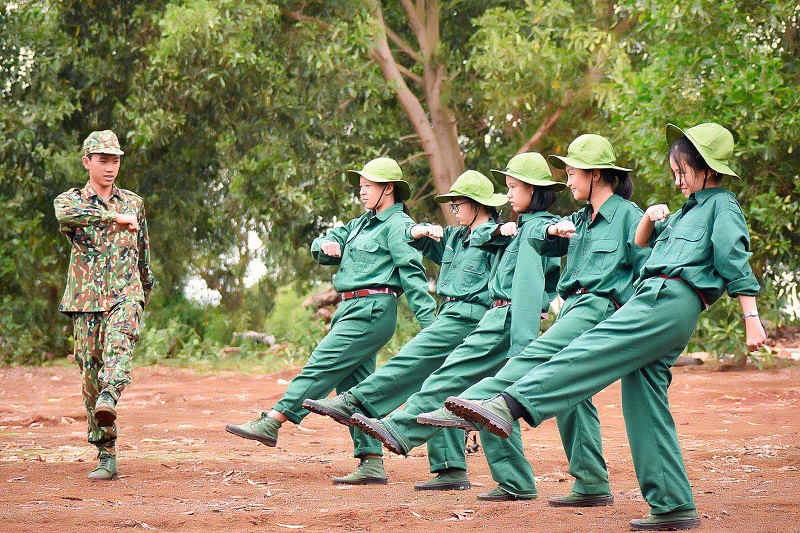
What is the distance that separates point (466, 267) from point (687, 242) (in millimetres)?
1820

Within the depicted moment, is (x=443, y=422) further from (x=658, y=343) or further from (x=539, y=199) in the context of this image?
(x=539, y=199)

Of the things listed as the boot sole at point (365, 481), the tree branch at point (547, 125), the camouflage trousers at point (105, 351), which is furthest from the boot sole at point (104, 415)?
the tree branch at point (547, 125)

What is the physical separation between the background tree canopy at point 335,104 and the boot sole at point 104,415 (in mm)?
8266

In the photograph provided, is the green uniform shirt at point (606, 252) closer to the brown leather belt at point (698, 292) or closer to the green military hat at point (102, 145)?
the brown leather belt at point (698, 292)

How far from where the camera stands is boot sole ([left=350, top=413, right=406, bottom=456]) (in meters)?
5.98

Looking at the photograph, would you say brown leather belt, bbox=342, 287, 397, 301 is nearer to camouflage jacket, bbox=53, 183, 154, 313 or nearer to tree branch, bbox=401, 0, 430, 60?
camouflage jacket, bbox=53, 183, 154, 313

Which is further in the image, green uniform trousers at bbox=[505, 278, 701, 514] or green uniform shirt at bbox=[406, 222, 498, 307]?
green uniform shirt at bbox=[406, 222, 498, 307]

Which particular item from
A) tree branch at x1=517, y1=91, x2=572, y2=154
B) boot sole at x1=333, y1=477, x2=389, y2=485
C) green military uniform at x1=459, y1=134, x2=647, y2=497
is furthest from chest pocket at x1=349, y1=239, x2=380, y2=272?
tree branch at x1=517, y1=91, x2=572, y2=154

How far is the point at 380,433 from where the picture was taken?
19.7 ft

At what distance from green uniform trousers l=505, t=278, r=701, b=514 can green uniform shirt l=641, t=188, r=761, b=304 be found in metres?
0.08

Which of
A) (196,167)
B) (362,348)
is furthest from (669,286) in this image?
(196,167)

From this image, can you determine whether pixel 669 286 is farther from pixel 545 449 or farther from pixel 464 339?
pixel 545 449

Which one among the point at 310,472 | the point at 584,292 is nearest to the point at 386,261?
the point at 310,472

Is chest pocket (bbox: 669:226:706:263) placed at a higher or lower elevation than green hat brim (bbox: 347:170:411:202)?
lower
